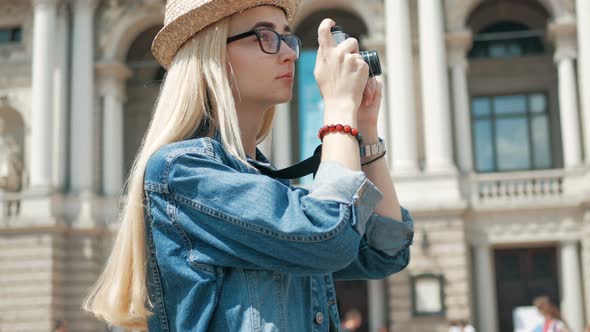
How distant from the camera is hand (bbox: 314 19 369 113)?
2076 millimetres

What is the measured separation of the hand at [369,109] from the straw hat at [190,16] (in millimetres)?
319

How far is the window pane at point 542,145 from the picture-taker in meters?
24.1

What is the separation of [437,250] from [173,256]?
1956cm

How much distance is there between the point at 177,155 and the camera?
6.60 ft

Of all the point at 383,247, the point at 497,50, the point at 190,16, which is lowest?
the point at 383,247

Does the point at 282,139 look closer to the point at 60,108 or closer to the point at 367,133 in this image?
the point at 60,108

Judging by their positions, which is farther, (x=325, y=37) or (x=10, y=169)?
(x=10, y=169)

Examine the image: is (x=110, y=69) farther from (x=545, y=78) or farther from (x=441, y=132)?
(x=545, y=78)

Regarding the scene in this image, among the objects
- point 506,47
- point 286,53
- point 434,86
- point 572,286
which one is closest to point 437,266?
point 572,286

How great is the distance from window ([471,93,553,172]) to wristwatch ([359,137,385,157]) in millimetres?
22355

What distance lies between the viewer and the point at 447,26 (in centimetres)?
2269

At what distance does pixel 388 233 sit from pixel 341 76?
1.44ft

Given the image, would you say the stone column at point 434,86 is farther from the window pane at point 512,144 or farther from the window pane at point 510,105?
the window pane at point 510,105

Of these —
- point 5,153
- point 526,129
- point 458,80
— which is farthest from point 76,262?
point 526,129
